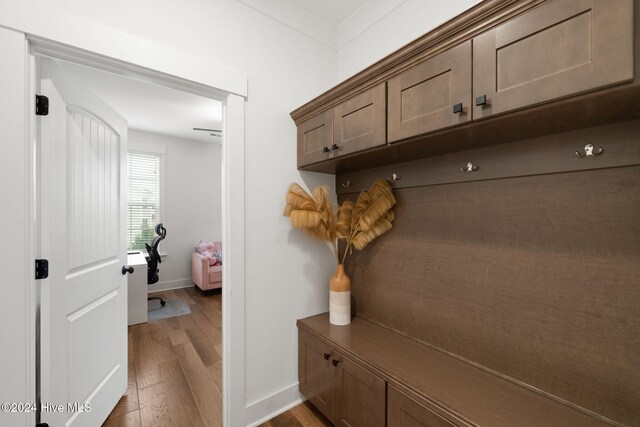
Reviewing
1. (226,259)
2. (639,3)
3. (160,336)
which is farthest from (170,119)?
(639,3)

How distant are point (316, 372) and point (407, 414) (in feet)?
2.26

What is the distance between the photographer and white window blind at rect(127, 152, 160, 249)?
14.8 feet

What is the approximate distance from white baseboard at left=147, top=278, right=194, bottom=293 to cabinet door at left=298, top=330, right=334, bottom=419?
12.9ft

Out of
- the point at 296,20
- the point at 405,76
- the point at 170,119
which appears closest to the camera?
the point at 405,76

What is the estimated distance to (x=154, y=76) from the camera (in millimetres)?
1376

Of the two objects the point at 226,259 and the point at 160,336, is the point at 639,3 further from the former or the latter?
the point at 160,336

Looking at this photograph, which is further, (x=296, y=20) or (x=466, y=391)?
(x=296, y=20)

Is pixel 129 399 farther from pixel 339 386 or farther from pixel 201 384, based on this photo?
pixel 339 386

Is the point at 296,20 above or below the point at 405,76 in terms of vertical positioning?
above

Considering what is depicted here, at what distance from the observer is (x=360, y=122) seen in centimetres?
137

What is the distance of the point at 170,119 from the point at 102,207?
276 centimetres

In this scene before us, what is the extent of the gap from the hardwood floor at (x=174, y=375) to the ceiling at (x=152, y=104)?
249cm

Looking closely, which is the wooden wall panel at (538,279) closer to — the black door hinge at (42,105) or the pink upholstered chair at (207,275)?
the black door hinge at (42,105)

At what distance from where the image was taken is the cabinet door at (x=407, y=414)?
1032 mm
